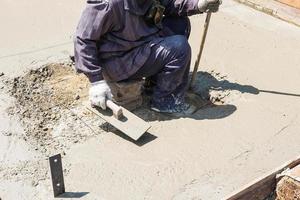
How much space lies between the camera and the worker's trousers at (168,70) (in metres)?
3.98

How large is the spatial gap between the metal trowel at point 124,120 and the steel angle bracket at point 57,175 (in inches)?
26.9

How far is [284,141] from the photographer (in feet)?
12.9

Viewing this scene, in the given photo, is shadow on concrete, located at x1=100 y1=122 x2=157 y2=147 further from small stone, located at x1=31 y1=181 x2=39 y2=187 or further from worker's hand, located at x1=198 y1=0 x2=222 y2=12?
worker's hand, located at x1=198 y1=0 x2=222 y2=12

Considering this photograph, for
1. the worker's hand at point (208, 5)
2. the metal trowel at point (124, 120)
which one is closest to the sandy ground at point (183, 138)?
the metal trowel at point (124, 120)

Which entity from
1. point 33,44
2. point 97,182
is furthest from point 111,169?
point 33,44

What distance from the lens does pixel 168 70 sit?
4.02 metres

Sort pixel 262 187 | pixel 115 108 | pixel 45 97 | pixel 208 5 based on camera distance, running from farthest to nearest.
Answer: pixel 45 97, pixel 208 5, pixel 115 108, pixel 262 187

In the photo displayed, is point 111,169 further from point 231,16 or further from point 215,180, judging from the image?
point 231,16

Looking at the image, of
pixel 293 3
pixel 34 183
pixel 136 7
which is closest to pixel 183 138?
pixel 136 7

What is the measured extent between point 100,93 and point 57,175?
793mm

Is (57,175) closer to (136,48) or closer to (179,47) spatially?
(136,48)

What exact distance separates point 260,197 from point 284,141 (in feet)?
2.85

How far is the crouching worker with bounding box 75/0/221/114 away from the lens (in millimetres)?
3803

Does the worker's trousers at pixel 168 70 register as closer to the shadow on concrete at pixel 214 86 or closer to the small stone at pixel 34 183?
the shadow on concrete at pixel 214 86
